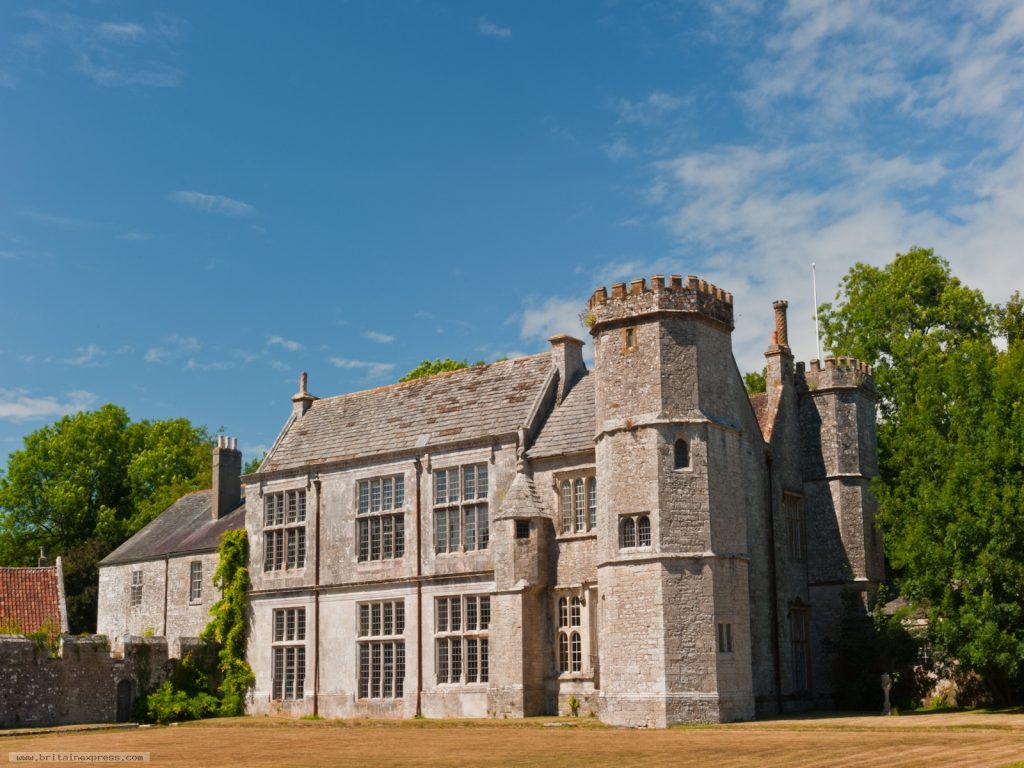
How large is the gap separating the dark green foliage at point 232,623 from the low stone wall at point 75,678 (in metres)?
2.00

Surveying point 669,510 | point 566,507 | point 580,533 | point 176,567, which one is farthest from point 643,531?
point 176,567

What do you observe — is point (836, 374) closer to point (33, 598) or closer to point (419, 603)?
point (419, 603)

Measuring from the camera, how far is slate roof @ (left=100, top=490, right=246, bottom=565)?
1729 inches

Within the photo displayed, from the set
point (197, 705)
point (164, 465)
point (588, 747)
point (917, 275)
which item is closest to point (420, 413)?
point (197, 705)

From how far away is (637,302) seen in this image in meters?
30.5

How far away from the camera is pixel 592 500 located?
107 ft

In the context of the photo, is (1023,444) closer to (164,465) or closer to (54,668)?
(54,668)

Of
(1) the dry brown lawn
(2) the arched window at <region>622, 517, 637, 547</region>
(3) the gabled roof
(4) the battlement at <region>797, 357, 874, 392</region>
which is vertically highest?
(4) the battlement at <region>797, 357, 874, 392</region>

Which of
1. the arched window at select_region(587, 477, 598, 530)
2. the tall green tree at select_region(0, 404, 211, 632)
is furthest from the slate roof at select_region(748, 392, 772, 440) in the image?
the tall green tree at select_region(0, 404, 211, 632)

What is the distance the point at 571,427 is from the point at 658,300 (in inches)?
212

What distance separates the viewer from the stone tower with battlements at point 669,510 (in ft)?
92.9

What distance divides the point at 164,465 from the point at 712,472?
142ft

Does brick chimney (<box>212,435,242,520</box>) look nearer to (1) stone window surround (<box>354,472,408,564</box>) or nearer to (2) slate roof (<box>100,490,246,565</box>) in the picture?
(2) slate roof (<box>100,490,246,565</box>)

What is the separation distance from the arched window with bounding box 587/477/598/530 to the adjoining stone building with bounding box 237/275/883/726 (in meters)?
0.06
